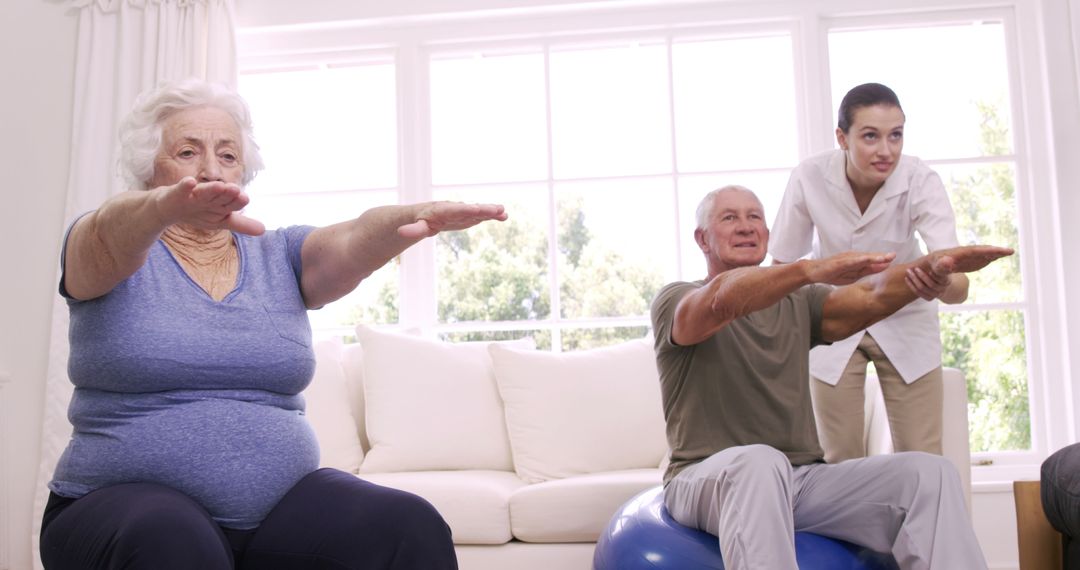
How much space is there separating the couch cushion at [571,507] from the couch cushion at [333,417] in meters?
0.71

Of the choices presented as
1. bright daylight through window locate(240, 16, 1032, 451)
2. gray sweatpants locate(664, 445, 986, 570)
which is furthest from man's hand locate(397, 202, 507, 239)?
bright daylight through window locate(240, 16, 1032, 451)

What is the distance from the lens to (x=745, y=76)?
4008 mm

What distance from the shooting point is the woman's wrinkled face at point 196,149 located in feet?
5.53

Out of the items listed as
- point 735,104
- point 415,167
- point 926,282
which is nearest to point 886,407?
point 926,282

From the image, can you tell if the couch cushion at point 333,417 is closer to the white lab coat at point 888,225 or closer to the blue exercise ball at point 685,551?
the blue exercise ball at point 685,551

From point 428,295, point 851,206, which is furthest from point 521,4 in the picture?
point 851,206

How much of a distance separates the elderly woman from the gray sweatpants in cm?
58

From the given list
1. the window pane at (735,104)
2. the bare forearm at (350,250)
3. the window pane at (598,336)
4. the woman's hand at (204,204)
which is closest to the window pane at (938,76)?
the window pane at (735,104)

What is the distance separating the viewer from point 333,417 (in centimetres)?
334

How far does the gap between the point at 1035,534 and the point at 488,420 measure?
175 centimetres

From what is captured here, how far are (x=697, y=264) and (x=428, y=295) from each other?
1112mm

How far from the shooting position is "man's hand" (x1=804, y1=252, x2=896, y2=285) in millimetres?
1715

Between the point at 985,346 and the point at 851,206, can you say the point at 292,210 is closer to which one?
the point at 851,206

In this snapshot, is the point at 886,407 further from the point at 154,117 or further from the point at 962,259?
the point at 154,117
